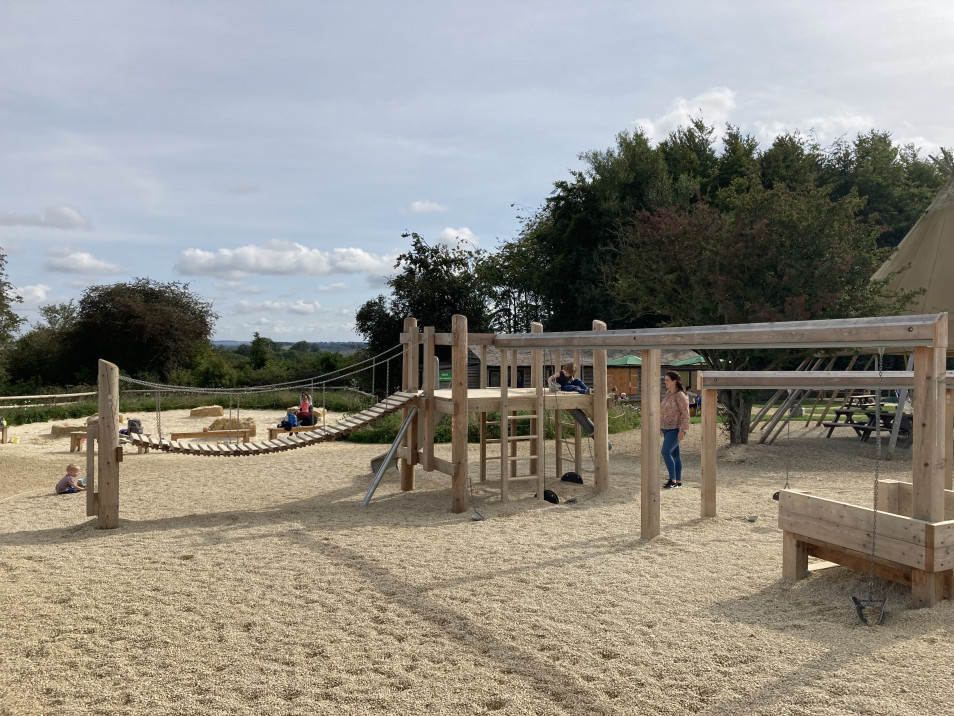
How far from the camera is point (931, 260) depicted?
17188 millimetres

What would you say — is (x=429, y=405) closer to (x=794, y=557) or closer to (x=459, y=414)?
(x=459, y=414)

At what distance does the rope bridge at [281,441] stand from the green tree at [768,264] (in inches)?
298

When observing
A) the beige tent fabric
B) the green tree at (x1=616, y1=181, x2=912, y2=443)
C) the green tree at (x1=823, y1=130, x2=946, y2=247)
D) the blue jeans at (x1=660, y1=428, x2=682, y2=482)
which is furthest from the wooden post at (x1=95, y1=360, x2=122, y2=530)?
the green tree at (x1=823, y1=130, x2=946, y2=247)

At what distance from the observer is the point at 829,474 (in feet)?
40.7

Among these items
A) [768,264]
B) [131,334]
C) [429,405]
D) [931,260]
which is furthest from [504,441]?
[131,334]

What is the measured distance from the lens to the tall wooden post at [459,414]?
927 cm

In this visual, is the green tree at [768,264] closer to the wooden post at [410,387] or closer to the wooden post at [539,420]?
the wooden post at [539,420]

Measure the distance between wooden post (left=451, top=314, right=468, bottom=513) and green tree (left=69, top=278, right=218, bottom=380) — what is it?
3371 cm

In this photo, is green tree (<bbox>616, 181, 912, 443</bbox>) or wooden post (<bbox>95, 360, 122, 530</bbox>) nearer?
wooden post (<bbox>95, 360, 122, 530</bbox>)

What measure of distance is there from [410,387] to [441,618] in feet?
19.7

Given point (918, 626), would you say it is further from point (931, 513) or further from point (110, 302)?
point (110, 302)

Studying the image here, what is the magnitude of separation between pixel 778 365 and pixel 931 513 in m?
12.8

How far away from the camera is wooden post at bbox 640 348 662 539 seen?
7.48 metres

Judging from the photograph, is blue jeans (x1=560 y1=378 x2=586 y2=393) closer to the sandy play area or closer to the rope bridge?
the sandy play area
